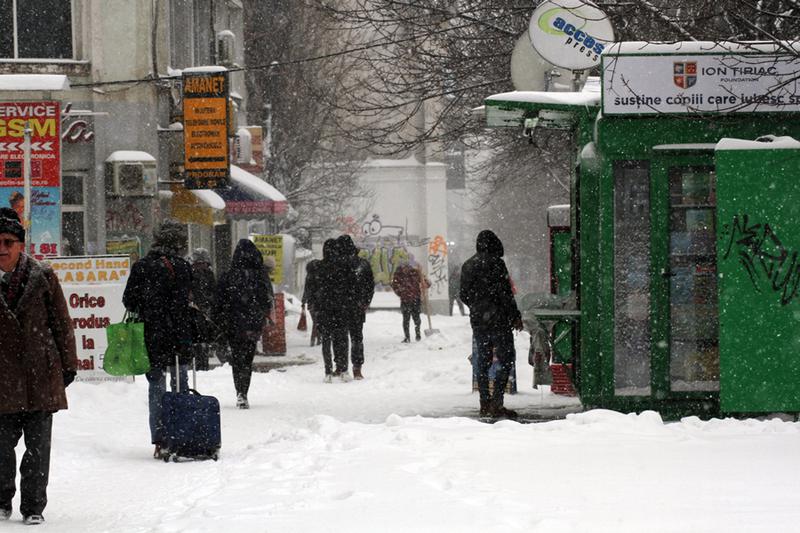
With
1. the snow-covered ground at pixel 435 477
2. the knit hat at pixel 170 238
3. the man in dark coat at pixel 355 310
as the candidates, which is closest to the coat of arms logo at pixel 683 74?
the snow-covered ground at pixel 435 477

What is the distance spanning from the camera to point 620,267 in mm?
12703

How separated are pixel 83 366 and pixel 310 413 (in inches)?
119

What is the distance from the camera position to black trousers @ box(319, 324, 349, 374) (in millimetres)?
18875

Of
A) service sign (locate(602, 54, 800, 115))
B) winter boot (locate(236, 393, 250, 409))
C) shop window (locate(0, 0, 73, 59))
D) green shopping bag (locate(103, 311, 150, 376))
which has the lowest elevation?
winter boot (locate(236, 393, 250, 409))

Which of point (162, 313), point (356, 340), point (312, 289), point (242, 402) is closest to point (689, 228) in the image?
point (162, 313)

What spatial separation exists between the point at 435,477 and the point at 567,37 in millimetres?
6711

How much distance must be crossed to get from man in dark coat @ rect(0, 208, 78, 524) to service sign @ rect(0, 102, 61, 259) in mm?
7002

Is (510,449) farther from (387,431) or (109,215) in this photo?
(109,215)

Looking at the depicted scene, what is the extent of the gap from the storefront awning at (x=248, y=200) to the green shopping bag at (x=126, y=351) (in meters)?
17.0

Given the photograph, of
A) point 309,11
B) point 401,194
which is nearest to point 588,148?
point 309,11

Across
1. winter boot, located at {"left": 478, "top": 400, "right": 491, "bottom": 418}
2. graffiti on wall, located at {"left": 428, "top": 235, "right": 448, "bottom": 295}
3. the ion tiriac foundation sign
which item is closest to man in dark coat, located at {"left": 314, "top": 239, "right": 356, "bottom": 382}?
winter boot, located at {"left": 478, "top": 400, "right": 491, "bottom": 418}

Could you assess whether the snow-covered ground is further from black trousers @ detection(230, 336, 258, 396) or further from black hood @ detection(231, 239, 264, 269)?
black hood @ detection(231, 239, 264, 269)

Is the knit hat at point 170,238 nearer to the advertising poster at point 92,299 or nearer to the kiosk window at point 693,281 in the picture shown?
the kiosk window at point 693,281

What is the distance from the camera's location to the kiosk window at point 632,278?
12.6 metres
